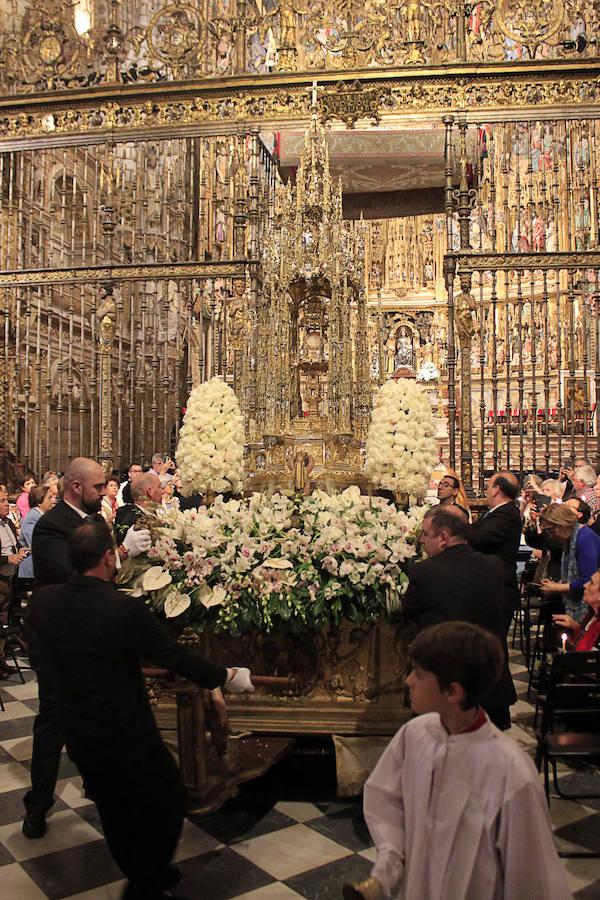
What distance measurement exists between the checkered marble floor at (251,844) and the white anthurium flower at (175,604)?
1012 mm

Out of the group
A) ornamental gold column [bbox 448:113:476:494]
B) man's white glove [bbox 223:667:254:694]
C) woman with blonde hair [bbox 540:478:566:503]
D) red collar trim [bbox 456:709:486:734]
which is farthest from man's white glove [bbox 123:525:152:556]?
woman with blonde hair [bbox 540:478:566:503]

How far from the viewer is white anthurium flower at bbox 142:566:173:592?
13.9 feet

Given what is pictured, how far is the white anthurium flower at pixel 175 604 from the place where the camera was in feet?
13.7

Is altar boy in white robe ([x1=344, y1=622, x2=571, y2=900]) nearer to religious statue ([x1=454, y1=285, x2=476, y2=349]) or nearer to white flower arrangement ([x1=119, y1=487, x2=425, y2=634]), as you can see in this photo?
white flower arrangement ([x1=119, y1=487, x2=425, y2=634])

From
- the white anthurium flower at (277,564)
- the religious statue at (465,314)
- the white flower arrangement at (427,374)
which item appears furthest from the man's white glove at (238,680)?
the white flower arrangement at (427,374)

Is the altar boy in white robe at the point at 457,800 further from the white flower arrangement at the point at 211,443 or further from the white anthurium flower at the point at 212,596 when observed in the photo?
the white flower arrangement at the point at 211,443

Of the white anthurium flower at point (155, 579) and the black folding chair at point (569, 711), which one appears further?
the white anthurium flower at point (155, 579)

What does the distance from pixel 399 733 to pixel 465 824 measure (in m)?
0.28

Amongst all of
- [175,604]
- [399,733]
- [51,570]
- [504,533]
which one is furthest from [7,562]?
[399,733]

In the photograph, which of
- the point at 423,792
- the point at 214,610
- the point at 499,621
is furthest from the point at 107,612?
the point at 499,621

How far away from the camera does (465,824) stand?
→ 1929 millimetres

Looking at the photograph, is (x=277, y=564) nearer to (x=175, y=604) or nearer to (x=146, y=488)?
(x=175, y=604)

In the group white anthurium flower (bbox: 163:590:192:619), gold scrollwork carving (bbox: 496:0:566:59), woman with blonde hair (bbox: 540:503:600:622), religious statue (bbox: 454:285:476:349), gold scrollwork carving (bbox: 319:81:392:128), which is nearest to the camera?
white anthurium flower (bbox: 163:590:192:619)

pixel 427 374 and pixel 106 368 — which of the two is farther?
pixel 427 374
